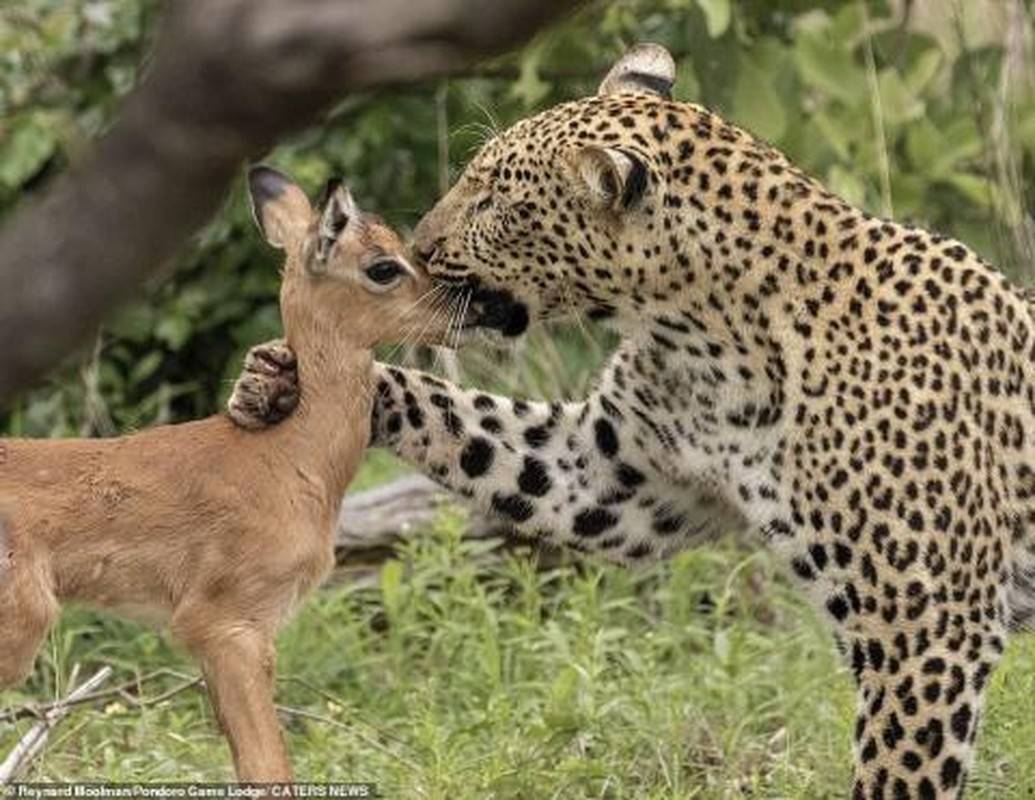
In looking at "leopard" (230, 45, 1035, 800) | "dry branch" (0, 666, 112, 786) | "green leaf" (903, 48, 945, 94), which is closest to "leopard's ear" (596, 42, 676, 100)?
"leopard" (230, 45, 1035, 800)

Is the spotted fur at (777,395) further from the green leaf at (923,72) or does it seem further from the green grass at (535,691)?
the green leaf at (923,72)

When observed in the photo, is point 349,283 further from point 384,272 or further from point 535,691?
point 535,691

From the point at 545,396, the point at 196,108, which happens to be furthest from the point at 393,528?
the point at 196,108

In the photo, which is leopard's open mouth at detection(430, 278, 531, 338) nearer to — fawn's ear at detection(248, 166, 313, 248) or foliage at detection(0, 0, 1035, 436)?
fawn's ear at detection(248, 166, 313, 248)

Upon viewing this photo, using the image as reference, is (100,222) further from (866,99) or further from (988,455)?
(866,99)

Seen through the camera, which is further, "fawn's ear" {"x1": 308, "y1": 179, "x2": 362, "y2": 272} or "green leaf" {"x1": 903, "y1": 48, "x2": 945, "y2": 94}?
"green leaf" {"x1": 903, "y1": 48, "x2": 945, "y2": 94}

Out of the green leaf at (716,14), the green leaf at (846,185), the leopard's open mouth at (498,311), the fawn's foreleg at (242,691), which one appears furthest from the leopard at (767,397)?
the green leaf at (846,185)

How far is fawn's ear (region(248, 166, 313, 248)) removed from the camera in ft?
15.1

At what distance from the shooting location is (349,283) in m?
4.47

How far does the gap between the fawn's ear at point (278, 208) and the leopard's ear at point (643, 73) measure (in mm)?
1045

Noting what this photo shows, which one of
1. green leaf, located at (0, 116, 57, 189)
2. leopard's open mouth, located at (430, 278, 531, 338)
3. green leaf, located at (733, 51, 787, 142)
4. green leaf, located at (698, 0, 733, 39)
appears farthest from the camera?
green leaf, located at (0, 116, 57, 189)

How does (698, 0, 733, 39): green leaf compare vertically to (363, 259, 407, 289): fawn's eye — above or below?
above

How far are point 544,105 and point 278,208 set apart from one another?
4110 mm

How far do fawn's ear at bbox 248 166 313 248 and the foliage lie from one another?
2.91 m
